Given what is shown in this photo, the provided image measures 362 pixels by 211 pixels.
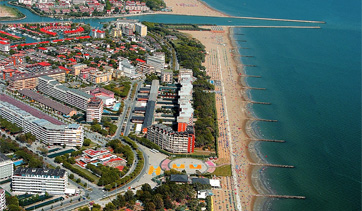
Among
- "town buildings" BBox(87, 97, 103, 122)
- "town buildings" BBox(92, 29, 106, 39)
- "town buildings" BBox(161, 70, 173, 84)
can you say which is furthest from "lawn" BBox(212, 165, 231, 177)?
"town buildings" BBox(92, 29, 106, 39)

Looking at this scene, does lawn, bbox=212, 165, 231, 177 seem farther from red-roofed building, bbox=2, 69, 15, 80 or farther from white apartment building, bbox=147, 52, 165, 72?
red-roofed building, bbox=2, 69, 15, 80

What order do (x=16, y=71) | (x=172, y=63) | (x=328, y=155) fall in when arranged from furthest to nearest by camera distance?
(x=172, y=63) → (x=16, y=71) → (x=328, y=155)

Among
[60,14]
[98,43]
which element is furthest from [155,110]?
[60,14]

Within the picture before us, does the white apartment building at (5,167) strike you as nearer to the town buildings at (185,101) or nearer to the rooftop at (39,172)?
the rooftop at (39,172)

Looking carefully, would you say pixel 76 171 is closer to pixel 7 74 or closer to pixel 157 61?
pixel 7 74

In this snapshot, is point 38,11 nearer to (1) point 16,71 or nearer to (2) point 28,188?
(1) point 16,71
